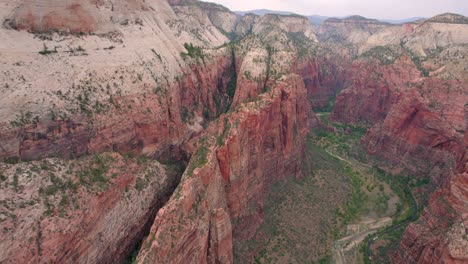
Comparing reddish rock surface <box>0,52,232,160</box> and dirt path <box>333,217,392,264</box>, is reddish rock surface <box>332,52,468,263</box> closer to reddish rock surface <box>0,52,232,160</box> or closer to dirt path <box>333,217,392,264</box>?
dirt path <box>333,217,392,264</box>

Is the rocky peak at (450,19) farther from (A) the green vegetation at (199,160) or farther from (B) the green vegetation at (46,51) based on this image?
(B) the green vegetation at (46,51)

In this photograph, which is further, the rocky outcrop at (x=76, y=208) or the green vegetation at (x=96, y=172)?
the green vegetation at (x=96, y=172)

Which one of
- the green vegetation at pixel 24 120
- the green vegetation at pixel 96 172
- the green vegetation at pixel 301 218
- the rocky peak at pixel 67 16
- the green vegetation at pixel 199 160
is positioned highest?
the rocky peak at pixel 67 16

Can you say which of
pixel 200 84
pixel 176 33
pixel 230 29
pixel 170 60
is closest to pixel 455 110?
pixel 200 84

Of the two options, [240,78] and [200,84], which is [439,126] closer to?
[240,78]

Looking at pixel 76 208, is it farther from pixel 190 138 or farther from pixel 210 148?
pixel 190 138

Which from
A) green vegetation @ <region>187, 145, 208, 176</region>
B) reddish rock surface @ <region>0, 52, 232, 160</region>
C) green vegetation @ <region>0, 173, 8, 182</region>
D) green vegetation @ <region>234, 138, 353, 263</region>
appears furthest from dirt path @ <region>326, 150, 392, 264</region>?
green vegetation @ <region>0, 173, 8, 182</region>

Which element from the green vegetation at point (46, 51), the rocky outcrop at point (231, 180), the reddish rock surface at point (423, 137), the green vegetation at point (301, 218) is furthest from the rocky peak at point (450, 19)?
the green vegetation at point (46, 51)
